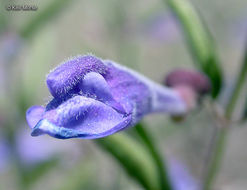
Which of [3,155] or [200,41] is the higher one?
[200,41]

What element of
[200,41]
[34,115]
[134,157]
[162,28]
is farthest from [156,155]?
[162,28]

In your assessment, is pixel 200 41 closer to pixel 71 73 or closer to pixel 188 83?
pixel 188 83

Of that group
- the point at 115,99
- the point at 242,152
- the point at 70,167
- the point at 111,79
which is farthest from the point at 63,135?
the point at 242,152

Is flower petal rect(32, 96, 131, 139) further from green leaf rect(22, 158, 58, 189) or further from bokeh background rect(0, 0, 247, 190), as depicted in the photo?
green leaf rect(22, 158, 58, 189)

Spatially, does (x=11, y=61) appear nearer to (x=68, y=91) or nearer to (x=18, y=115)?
(x=18, y=115)

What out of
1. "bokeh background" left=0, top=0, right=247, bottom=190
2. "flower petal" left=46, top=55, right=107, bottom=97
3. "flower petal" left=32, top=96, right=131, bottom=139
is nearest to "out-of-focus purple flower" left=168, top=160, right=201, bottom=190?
"bokeh background" left=0, top=0, right=247, bottom=190

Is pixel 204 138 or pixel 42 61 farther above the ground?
pixel 42 61
